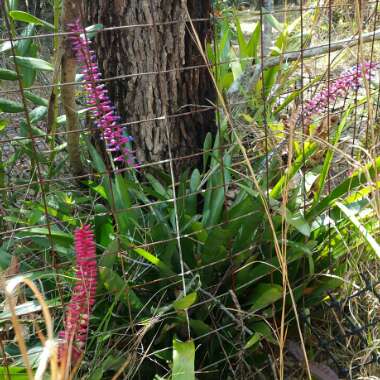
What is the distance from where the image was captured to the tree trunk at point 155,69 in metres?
1.67

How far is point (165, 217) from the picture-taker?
1.50 metres

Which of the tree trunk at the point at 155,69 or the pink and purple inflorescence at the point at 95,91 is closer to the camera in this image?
the pink and purple inflorescence at the point at 95,91

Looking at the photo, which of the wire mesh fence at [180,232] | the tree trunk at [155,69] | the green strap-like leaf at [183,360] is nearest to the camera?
the green strap-like leaf at [183,360]

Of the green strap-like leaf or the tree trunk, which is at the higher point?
the tree trunk

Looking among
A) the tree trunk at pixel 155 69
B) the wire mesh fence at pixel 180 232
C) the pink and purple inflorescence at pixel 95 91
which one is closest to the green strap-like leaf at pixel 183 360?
the wire mesh fence at pixel 180 232

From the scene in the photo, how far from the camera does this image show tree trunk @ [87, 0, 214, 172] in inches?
65.9

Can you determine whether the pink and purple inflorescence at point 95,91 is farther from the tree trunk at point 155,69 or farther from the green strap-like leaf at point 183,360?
the green strap-like leaf at point 183,360

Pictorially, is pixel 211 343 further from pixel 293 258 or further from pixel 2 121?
pixel 2 121

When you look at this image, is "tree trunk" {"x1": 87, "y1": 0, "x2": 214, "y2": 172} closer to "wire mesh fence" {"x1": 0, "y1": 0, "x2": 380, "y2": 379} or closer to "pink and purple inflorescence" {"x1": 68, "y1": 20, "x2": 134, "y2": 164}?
"wire mesh fence" {"x1": 0, "y1": 0, "x2": 380, "y2": 379}

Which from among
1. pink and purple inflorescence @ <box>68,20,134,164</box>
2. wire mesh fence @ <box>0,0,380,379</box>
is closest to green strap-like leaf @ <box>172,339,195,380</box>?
wire mesh fence @ <box>0,0,380,379</box>

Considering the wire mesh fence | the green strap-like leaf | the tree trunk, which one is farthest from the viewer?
the tree trunk

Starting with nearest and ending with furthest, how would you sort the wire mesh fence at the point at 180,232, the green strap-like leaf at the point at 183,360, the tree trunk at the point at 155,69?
the green strap-like leaf at the point at 183,360 < the wire mesh fence at the point at 180,232 < the tree trunk at the point at 155,69

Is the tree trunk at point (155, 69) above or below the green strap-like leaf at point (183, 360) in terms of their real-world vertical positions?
above

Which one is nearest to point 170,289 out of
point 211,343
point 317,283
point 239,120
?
point 211,343
